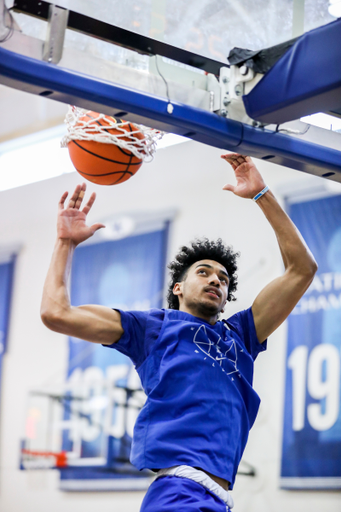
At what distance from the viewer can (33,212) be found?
446 inches

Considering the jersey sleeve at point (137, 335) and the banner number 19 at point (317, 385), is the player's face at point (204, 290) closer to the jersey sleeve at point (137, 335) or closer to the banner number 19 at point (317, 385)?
the jersey sleeve at point (137, 335)

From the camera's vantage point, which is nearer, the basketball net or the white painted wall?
the basketball net

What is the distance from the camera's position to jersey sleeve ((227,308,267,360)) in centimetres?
353

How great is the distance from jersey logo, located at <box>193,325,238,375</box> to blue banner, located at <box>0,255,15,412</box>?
803 cm

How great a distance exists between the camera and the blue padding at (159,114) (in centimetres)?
257

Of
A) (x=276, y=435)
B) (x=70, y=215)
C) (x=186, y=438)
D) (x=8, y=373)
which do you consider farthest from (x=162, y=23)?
(x=8, y=373)

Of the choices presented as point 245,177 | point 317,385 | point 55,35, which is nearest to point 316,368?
point 317,385

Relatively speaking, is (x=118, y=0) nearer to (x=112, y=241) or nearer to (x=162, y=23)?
(x=162, y=23)

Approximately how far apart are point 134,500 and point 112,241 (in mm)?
3663

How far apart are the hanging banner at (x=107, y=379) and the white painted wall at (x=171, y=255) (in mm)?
259

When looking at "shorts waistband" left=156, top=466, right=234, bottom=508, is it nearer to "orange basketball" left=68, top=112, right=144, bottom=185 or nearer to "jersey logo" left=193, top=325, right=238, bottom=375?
"jersey logo" left=193, top=325, right=238, bottom=375

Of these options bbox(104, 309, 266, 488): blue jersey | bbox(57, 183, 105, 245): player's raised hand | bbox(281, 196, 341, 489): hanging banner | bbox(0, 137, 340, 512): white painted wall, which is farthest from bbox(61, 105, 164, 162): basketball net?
bbox(0, 137, 340, 512): white painted wall

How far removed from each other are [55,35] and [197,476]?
191 cm

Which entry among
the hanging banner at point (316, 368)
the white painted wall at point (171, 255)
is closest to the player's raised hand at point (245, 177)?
the hanging banner at point (316, 368)
